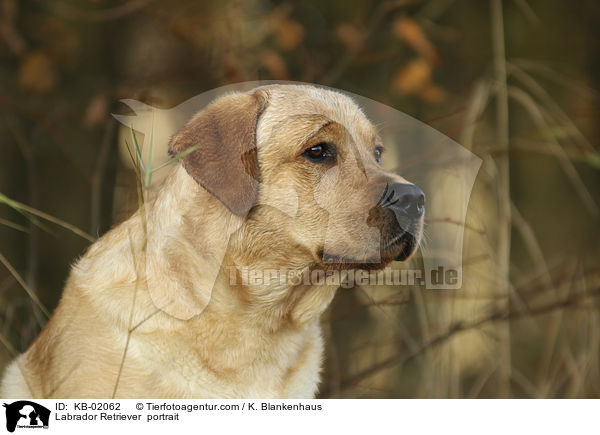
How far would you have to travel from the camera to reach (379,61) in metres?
2.87

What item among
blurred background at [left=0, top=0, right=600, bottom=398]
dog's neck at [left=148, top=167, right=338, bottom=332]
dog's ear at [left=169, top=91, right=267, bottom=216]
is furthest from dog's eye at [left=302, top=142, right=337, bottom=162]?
blurred background at [left=0, top=0, right=600, bottom=398]

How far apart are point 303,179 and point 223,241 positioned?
1.04 feet

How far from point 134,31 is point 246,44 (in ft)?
1.55

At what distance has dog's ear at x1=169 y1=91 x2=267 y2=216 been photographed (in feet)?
6.11

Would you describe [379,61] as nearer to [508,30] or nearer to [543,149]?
[508,30]

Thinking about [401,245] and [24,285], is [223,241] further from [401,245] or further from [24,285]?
[24,285]

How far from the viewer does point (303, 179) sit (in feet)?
6.33

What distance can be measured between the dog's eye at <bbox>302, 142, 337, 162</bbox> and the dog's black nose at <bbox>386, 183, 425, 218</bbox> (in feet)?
0.74

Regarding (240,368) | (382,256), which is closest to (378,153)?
(382,256)
